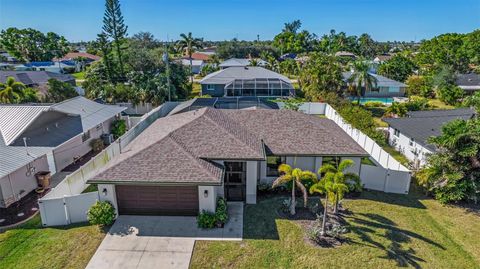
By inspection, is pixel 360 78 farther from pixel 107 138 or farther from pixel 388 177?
pixel 107 138

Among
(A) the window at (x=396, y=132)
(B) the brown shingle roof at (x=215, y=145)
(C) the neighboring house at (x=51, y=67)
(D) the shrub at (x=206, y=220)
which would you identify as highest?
(C) the neighboring house at (x=51, y=67)

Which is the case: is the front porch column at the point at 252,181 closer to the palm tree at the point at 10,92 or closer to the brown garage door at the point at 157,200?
the brown garage door at the point at 157,200

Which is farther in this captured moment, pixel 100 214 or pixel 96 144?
pixel 96 144

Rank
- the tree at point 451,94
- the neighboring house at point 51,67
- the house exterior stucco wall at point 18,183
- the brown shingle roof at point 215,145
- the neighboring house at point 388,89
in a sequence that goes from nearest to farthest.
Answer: the brown shingle roof at point 215,145
the house exterior stucco wall at point 18,183
the tree at point 451,94
the neighboring house at point 388,89
the neighboring house at point 51,67

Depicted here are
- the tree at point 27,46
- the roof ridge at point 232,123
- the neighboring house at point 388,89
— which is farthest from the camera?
the tree at point 27,46

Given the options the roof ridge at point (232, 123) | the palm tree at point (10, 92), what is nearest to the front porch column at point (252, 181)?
the roof ridge at point (232, 123)

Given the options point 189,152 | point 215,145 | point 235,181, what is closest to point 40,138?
point 189,152
